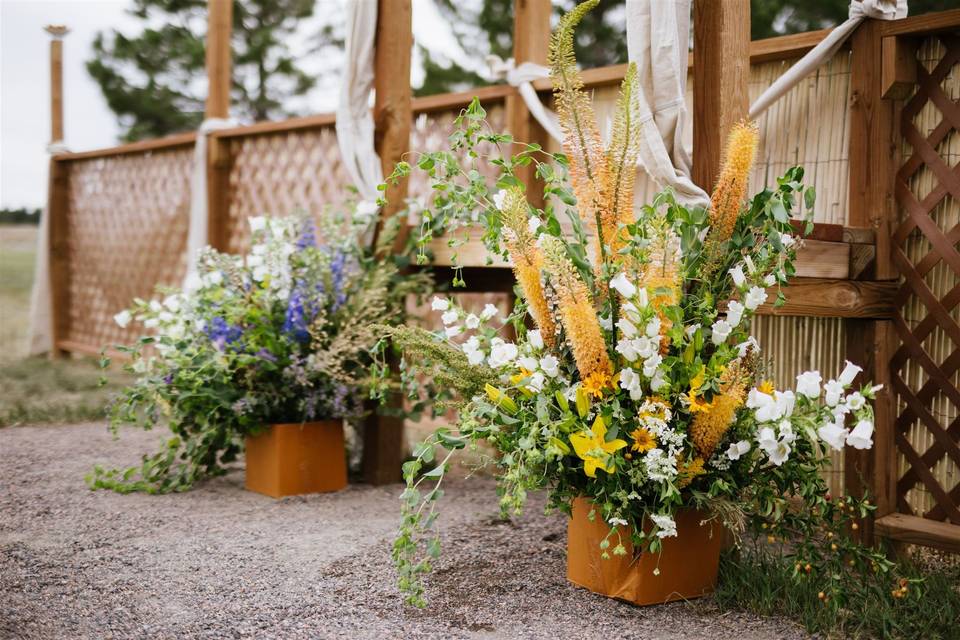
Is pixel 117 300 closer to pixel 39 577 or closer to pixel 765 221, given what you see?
pixel 39 577

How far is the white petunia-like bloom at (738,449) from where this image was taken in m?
1.77

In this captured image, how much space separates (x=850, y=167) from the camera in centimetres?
245

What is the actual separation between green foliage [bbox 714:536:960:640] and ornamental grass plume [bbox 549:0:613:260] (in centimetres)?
79

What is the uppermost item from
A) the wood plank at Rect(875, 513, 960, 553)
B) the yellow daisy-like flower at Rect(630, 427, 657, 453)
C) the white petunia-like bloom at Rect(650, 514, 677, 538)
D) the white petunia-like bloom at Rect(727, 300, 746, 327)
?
the white petunia-like bloom at Rect(727, 300, 746, 327)

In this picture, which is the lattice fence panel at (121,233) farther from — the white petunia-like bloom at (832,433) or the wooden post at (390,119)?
the white petunia-like bloom at (832,433)

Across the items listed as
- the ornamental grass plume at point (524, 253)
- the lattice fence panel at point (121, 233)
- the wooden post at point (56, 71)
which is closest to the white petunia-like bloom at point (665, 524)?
the ornamental grass plume at point (524, 253)

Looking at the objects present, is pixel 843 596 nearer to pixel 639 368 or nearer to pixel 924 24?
pixel 639 368

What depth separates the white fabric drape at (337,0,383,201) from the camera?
303 centimetres

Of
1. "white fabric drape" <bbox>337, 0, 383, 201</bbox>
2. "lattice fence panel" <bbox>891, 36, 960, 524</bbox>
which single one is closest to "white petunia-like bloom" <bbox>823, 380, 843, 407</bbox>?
"lattice fence panel" <bbox>891, 36, 960, 524</bbox>

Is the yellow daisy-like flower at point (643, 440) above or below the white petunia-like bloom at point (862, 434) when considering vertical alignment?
below

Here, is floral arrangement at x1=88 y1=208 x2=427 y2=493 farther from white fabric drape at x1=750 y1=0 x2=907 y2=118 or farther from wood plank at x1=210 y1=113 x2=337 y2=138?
white fabric drape at x1=750 y1=0 x2=907 y2=118

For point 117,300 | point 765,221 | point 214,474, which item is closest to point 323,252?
point 214,474

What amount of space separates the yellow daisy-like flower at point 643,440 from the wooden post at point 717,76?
63 cm

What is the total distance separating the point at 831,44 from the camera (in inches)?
94.1
